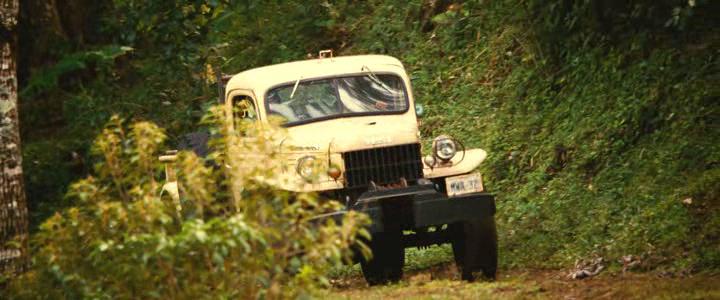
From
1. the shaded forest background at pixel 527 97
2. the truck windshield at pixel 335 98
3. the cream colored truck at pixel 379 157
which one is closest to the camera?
the cream colored truck at pixel 379 157

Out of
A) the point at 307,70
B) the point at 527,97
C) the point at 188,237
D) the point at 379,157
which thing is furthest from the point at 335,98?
the point at 188,237

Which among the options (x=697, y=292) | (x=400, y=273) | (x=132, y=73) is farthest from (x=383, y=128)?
(x=132, y=73)

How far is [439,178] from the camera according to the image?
1193cm

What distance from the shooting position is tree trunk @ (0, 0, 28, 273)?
31.3 feet

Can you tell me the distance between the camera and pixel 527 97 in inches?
661

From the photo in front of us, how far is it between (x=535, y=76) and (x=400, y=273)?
5.57 m

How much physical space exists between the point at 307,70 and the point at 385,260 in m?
2.04

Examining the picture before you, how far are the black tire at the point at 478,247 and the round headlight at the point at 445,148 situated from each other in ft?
2.09

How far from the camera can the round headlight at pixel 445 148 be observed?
1188 cm

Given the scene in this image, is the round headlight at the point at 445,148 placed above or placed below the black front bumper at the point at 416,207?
above

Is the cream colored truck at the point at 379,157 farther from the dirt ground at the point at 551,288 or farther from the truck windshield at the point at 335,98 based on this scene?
the dirt ground at the point at 551,288

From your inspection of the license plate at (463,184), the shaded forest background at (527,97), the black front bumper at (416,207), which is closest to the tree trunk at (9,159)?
the black front bumper at (416,207)

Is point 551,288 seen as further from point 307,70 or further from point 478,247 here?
point 307,70

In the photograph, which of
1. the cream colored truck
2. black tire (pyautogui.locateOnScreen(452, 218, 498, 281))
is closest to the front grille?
the cream colored truck
